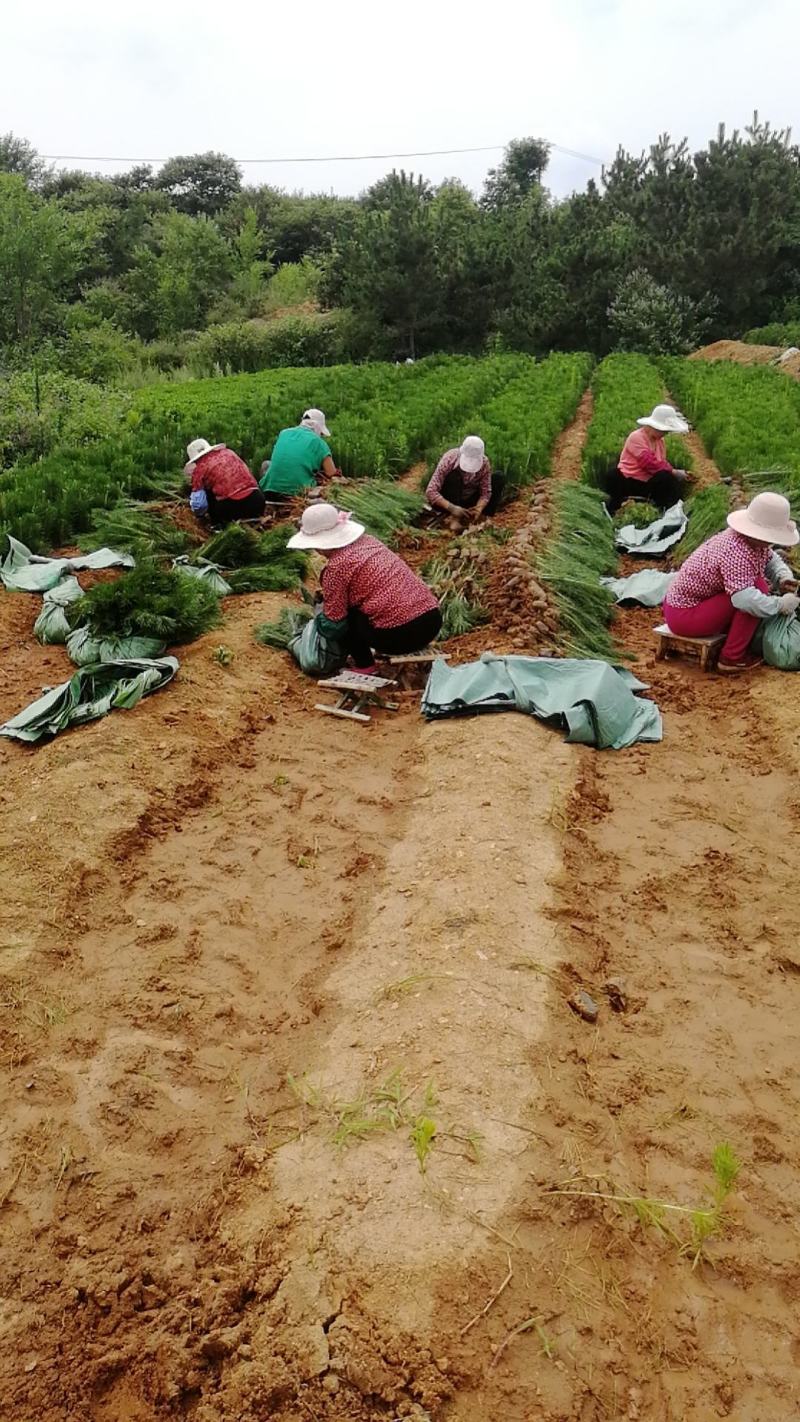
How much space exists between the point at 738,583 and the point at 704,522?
2571 mm

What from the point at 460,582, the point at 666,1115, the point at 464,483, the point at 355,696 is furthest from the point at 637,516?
the point at 666,1115

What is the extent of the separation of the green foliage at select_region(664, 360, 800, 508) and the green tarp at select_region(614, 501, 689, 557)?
92 centimetres

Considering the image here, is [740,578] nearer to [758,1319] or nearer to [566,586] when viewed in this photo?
[566,586]

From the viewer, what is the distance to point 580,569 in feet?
24.3

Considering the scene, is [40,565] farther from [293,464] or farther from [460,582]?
[460,582]

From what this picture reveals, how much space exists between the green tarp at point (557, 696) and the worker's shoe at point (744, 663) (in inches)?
29.1

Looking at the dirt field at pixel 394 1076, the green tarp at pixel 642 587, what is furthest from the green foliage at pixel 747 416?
the dirt field at pixel 394 1076

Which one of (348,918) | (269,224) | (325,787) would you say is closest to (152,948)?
(348,918)

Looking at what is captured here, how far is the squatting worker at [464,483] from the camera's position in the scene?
8844 millimetres

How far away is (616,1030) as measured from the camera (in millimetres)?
3246

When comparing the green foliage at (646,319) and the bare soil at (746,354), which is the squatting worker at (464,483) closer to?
the bare soil at (746,354)

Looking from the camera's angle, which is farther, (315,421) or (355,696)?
(315,421)

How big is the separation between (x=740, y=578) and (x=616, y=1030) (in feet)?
11.0

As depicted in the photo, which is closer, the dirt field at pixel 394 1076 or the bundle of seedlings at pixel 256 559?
the dirt field at pixel 394 1076
